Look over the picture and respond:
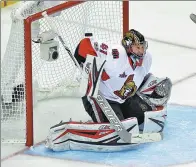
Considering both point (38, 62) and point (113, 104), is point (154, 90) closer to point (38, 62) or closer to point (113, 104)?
point (113, 104)

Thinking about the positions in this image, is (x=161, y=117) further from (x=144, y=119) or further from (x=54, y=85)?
(x=54, y=85)

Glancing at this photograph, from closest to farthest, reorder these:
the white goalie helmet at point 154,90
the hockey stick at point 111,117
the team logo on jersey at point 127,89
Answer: the hockey stick at point 111,117
the team logo on jersey at point 127,89
the white goalie helmet at point 154,90

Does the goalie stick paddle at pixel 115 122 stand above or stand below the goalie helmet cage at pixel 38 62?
below

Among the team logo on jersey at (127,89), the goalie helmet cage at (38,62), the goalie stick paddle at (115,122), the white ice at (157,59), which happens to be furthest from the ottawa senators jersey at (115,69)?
the white ice at (157,59)

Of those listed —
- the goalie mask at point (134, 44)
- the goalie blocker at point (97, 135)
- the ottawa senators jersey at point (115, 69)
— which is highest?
the goalie mask at point (134, 44)

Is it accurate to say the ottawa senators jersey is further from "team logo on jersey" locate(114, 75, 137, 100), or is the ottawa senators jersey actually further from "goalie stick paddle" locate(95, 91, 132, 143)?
"goalie stick paddle" locate(95, 91, 132, 143)

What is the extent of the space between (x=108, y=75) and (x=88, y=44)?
0.17m

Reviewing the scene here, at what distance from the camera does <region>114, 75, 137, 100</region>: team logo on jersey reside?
11.1ft

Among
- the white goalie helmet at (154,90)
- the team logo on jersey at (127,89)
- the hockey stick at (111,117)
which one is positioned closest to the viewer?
the hockey stick at (111,117)

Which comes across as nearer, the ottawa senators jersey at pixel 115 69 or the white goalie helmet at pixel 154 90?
the ottawa senators jersey at pixel 115 69

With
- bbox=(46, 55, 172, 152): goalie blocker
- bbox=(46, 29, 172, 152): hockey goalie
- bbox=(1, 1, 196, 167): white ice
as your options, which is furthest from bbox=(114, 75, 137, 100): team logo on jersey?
bbox=(1, 1, 196, 167): white ice

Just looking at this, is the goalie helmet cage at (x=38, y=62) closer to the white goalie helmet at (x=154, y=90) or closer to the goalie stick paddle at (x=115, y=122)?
the goalie stick paddle at (x=115, y=122)

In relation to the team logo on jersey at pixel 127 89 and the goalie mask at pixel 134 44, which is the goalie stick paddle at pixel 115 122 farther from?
the goalie mask at pixel 134 44

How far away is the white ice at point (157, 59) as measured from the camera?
3338 millimetres
